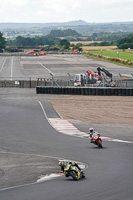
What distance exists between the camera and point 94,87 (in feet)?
192

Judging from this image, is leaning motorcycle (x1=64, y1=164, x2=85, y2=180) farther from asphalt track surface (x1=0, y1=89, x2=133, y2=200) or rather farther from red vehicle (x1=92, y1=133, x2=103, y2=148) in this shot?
red vehicle (x1=92, y1=133, x2=103, y2=148)

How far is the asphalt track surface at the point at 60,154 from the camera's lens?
16859 mm

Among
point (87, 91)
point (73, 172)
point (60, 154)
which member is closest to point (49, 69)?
point (87, 91)

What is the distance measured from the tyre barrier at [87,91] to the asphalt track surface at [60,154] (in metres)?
9.84

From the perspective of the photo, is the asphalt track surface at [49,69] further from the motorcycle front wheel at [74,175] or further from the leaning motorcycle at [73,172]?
the motorcycle front wheel at [74,175]

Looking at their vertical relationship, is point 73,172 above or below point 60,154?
above

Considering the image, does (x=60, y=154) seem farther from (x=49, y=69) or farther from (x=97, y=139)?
(x=49, y=69)

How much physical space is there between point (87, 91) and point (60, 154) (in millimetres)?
32376

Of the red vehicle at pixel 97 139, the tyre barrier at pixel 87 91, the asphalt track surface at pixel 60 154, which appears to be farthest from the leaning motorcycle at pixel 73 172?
the tyre barrier at pixel 87 91

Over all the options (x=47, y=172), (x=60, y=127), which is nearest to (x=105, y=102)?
(x=60, y=127)

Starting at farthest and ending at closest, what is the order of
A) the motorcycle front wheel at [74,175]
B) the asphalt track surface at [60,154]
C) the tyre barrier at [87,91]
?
the tyre barrier at [87,91]
the motorcycle front wheel at [74,175]
the asphalt track surface at [60,154]

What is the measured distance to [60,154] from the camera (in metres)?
26.1

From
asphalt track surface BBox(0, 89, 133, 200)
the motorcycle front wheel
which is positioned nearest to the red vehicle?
asphalt track surface BBox(0, 89, 133, 200)

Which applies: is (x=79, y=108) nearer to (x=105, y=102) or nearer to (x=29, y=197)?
(x=105, y=102)
